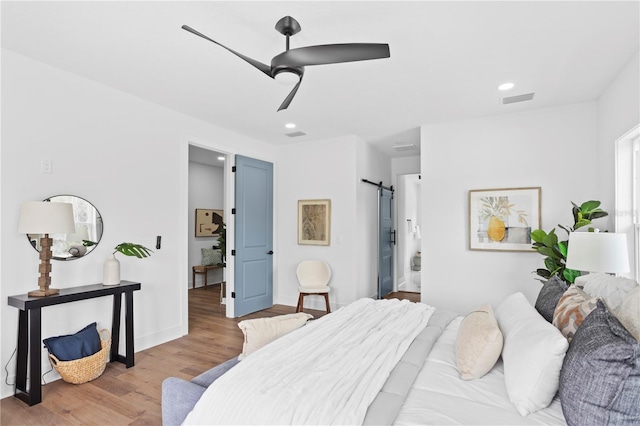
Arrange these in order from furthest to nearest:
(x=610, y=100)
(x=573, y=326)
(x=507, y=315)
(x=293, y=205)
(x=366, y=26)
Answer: (x=293, y=205)
(x=610, y=100)
(x=366, y=26)
(x=507, y=315)
(x=573, y=326)

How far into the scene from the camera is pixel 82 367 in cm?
276

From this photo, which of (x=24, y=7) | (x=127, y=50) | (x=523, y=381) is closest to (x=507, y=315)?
(x=523, y=381)

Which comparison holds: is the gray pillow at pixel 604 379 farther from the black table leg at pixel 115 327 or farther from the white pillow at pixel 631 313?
the black table leg at pixel 115 327

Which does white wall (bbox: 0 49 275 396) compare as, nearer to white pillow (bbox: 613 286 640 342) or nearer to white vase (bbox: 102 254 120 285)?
white vase (bbox: 102 254 120 285)

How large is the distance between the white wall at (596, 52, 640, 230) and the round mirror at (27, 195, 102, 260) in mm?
4716

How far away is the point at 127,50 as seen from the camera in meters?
2.66

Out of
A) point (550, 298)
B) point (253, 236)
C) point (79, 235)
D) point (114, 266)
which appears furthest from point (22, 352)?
point (550, 298)

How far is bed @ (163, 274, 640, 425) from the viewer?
1134mm

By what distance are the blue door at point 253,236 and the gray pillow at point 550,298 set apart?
3774 millimetres

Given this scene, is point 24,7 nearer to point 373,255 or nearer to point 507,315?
point 507,315

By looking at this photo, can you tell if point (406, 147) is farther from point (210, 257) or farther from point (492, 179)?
point (210, 257)

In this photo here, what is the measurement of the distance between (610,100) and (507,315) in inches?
110

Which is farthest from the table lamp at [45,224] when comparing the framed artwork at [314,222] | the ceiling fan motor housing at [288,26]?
the framed artwork at [314,222]

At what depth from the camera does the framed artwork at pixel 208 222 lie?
725 cm
